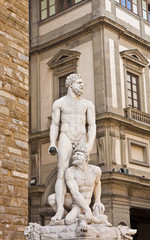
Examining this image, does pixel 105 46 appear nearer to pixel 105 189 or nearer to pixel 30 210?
pixel 105 189

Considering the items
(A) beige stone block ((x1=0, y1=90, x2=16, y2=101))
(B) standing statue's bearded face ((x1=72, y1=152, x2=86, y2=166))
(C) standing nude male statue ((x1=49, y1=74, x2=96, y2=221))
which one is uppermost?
(A) beige stone block ((x1=0, y1=90, x2=16, y2=101))

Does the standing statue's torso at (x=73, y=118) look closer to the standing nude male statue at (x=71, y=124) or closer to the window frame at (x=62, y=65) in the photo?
the standing nude male statue at (x=71, y=124)

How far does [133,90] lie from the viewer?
19.6 metres

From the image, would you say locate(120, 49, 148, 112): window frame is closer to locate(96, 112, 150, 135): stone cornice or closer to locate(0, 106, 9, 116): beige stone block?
locate(96, 112, 150, 135): stone cornice

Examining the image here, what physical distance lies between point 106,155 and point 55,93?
4.29 m

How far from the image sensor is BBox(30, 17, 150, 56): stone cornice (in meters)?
18.7

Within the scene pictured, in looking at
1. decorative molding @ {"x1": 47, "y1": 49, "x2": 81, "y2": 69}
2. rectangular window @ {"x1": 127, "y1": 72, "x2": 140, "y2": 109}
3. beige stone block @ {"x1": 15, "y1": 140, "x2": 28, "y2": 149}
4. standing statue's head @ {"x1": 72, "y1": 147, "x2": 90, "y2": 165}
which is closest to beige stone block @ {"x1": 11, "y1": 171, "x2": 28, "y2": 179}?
beige stone block @ {"x1": 15, "y1": 140, "x2": 28, "y2": 149}

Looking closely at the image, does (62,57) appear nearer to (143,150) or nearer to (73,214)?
(143,150)

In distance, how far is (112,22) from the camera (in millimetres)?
18859

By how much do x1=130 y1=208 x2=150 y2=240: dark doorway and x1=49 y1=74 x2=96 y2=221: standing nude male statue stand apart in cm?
1324

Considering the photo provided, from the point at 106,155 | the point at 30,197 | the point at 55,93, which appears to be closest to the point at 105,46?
the point at 55,93

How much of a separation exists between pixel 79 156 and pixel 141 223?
15.0 metres

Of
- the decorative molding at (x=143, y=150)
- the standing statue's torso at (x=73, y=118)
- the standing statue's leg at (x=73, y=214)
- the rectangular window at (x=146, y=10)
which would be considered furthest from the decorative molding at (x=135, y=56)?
the standing statue's leg at (x=73, y=214)

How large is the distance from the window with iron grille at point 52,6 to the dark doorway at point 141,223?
9.88 metres
